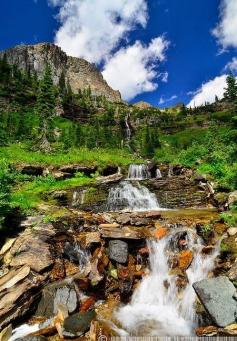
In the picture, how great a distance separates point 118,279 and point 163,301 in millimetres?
2149

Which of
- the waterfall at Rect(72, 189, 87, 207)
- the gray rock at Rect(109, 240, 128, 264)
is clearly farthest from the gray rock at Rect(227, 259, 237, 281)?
the waterfall at Rect(72, 189, 87, 207)

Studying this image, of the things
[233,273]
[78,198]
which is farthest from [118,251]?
[78,198]

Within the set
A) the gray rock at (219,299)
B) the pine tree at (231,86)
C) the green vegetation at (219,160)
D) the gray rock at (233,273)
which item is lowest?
the gray rock at (219,299)

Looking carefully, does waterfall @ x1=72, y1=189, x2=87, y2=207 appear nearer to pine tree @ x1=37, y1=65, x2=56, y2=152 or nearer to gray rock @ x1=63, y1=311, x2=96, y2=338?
gray rock @ x1=63, y1=311, x2=96, y2=338

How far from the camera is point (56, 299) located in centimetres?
1246

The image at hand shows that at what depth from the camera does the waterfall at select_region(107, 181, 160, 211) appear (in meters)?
25.8

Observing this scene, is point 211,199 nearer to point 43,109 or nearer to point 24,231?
point 24,231

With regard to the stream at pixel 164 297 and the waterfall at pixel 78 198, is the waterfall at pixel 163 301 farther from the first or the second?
the waterfall at pixel 78 198

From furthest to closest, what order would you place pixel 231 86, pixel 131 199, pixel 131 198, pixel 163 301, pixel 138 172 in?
1. pixel 231 86
2. pixel 138 172
3. pixel 131 198
4. pixel 131 199
5. pixel 163 301

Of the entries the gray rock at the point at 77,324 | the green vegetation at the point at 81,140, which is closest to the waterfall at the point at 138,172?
the green vegetation at the point at 81,140

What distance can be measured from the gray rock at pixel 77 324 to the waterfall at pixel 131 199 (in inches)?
554

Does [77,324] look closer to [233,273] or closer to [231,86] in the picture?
[233,273]

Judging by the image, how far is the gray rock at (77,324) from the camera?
417 inches

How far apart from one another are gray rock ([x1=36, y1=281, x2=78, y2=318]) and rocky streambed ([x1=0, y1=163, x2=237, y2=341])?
0.04 metres
